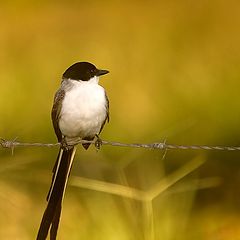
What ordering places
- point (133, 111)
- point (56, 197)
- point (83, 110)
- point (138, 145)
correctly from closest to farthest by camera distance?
point (138, 145)
point (83, 110)
point (56, 197)
point (133, 111)

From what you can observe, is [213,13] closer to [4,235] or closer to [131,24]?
[131,24]

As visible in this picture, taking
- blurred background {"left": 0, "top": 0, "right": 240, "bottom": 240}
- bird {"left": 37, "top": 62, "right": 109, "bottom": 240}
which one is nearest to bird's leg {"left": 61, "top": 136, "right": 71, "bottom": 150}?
bird {"left": 37, "top": 62, "right": 109, "bottom": 240}

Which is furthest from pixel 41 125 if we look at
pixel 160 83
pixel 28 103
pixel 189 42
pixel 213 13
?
pixel 213 13

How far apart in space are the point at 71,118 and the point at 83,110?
7 centimetres

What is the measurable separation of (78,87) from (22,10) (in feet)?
11.7

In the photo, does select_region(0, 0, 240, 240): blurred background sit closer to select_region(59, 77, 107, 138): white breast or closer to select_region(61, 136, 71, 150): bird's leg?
select_region(61, 136, 71, 150): bird's leg

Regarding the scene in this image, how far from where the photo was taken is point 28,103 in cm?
656

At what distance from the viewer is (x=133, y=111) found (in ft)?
21.3

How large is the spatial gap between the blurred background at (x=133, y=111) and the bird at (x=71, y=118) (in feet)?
2.87

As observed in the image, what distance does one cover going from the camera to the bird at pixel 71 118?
13.4 ft

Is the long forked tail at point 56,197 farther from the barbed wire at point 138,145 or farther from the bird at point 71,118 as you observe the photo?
the barbed wire at point 138,145

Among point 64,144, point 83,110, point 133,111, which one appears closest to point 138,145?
point 83,110

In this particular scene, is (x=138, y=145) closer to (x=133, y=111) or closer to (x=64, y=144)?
(x=64, y=144)

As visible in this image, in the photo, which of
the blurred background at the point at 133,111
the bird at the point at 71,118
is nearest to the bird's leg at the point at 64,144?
the bird at the point at 71,118
